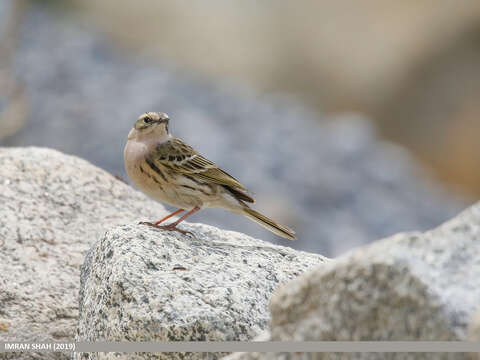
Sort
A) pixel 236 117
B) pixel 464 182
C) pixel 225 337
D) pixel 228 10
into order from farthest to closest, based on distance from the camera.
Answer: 1. pixel 228 10
2. pixel 464 182
3. pixel 236 117
4. pixel 225 337

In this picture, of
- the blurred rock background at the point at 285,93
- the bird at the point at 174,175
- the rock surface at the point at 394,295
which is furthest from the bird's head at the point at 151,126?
the blurred rock background at the point at 285,93

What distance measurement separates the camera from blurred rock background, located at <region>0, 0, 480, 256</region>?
464 inches

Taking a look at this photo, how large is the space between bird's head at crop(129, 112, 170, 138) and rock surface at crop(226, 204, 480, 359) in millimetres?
2780

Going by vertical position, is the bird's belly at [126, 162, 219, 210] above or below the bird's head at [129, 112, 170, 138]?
below

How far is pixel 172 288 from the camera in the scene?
414cm

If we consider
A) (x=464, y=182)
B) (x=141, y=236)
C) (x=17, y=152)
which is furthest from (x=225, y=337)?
(x=464, y=182)

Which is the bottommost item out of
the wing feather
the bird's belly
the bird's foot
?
the bird's foot

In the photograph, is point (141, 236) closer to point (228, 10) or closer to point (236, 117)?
point (236, 117)

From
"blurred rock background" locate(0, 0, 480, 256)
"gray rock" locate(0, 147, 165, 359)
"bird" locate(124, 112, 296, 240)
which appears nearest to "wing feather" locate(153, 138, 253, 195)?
"bird" locate(124, 112, 296, 240)

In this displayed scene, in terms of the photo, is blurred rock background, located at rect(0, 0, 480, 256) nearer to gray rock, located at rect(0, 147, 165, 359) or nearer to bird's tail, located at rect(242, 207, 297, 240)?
gray rock, located at rect(0, 147, 165, 359)

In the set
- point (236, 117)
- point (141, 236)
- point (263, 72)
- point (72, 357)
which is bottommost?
point (72, 357)

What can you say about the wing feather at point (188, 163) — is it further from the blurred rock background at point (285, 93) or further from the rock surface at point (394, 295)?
the blurred rock background at point (285, 93)

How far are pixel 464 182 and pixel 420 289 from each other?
518 inches

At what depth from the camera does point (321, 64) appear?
57.7 feet
